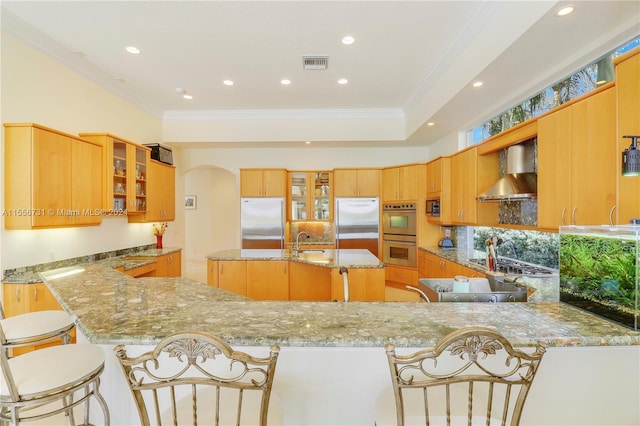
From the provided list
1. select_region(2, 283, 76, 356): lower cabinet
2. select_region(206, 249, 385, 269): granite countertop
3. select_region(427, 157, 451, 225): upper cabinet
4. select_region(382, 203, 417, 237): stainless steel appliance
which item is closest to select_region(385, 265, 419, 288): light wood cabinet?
select_region(382, 203, 417, 237): stainless steel appliance

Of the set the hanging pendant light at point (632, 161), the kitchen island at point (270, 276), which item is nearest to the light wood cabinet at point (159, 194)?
the kitchen island at point (270, 276)

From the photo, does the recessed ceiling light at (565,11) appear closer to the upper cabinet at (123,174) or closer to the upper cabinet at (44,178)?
the upper cabinet at (44,178)

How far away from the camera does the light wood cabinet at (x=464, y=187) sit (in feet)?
12.4

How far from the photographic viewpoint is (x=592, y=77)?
2527 millimetres

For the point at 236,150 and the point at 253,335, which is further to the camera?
the point at 236,150

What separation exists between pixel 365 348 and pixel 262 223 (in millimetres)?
4595

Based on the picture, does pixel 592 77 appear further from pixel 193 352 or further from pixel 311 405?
pixel 193 352

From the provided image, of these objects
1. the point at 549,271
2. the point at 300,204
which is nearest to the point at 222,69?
the point at 300,204

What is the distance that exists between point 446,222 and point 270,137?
335 cm

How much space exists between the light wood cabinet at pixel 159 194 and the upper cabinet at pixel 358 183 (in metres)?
3.04

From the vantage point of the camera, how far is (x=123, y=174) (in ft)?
12.6

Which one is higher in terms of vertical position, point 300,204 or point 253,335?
point 300,204

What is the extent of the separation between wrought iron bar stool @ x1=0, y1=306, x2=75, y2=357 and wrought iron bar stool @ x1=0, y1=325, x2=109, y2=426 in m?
0.43

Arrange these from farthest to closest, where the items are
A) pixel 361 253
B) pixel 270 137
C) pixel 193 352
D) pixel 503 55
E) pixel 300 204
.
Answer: pixel 300 204, pixel 270 137, pixel 361 253, pixel 503 55, pixel 193 352
